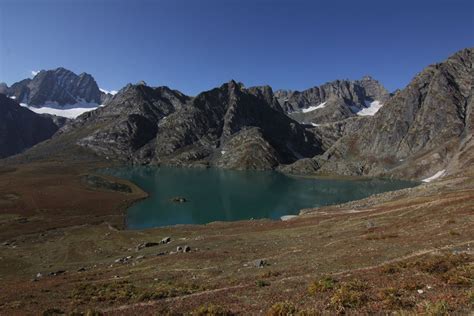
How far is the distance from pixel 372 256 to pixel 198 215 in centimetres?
9878

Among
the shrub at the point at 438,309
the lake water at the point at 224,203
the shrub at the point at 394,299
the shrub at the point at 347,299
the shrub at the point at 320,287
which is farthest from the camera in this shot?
the lake water at the point at 224,203

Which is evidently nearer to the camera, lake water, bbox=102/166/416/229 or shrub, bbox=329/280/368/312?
shrub, bbox=329/280/368/312

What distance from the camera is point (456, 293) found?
55.4 ft

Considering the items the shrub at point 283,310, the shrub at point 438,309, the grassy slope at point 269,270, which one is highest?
the shrub at point 438,309

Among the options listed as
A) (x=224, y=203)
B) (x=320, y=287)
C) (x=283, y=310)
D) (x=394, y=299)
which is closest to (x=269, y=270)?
(x=320, y=287)

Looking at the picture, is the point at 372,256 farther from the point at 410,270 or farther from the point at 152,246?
the point at 152,246

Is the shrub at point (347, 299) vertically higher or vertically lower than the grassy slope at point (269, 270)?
higher

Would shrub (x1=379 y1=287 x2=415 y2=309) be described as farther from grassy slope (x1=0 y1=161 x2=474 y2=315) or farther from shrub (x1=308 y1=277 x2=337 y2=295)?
shrub (x1=308 y1=277 x2=337 y2=295)

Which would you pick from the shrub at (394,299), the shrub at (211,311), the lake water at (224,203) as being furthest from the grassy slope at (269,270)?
the lake water at (224,203)

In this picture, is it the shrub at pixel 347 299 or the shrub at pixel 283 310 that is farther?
the shrub at pixel 347 299

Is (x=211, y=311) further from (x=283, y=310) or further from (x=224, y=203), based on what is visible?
(x=224, y=203)

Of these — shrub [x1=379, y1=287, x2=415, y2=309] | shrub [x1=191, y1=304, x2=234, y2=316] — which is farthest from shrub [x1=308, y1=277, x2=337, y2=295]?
shrub [x1=191, y1=304, x2=234, y2=316]

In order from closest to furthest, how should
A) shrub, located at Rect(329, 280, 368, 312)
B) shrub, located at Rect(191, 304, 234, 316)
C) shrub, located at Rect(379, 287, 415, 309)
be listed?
shrub, located at Rect(379, 287, 415, 309), shrub, located at Rect(329, 280, 368, 312), shrub, located at Rect(191, 304, 234, 316)

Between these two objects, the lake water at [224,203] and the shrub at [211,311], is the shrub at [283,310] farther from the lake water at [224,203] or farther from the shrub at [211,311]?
the lake water at [224,203]
